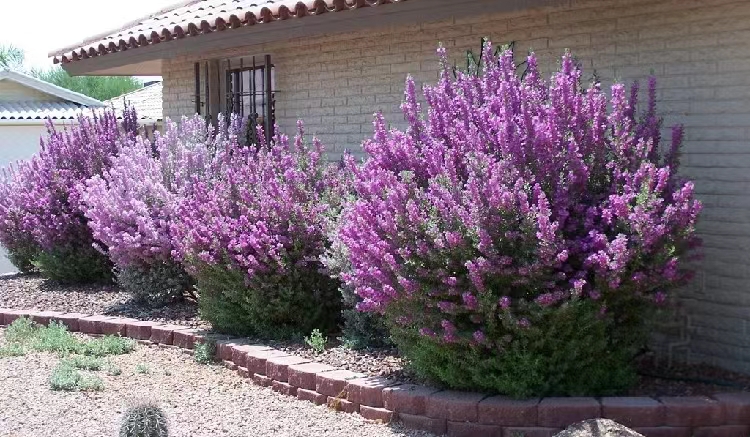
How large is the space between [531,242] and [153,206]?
5330 mm

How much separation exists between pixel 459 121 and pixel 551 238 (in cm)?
120

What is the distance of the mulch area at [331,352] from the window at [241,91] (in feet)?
7.46

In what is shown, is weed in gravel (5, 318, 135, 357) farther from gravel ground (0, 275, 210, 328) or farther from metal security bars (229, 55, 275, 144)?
metal security bars (229, 55, 275, 144)

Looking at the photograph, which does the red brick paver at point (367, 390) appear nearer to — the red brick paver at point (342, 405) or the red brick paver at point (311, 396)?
the red brick paver at point (342, 405)

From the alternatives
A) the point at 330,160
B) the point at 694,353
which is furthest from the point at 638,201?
the point at 330,160

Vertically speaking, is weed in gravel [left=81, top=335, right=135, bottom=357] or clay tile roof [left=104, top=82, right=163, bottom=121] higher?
clay tile roof [left=104, top=82, right=163, bottom=121]

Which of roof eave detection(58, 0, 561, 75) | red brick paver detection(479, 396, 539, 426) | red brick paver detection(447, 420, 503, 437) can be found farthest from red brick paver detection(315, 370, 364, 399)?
roof eave detection(58, 0, 561, 75)

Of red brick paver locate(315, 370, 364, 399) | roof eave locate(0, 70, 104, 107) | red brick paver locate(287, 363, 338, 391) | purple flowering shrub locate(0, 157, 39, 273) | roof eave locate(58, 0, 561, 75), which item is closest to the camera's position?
red brick paver locate(315, 370, 364, 399)

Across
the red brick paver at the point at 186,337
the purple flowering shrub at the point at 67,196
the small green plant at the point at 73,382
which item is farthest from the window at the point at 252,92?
the small green plant at the point at 73,382

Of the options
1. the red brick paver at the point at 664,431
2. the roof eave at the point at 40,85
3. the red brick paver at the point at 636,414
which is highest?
the roof eave at the point at 40,85

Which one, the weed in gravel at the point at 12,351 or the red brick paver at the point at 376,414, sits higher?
the red brick paver at the point at 376,414

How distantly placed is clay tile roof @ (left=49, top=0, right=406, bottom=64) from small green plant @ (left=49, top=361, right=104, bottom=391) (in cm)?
347

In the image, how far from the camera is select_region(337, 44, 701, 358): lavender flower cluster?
560cm

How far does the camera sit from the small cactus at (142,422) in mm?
5281
